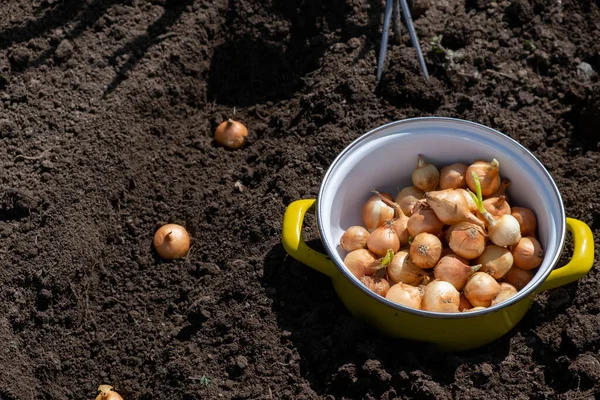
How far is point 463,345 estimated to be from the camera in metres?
2.27

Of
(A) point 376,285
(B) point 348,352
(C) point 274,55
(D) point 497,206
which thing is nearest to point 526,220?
(D) point 497,206

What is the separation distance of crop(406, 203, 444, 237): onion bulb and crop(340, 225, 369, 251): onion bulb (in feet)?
0.51

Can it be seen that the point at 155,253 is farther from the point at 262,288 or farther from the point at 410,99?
the point at 410,99

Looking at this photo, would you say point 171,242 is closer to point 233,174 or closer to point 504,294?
point 233,174

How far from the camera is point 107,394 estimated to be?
2.43 m

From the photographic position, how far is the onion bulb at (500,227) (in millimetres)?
2199

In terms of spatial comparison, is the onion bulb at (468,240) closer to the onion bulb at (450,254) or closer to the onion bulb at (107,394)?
the onion bulb at (450,254)

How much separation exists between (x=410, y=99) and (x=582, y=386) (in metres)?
1.30

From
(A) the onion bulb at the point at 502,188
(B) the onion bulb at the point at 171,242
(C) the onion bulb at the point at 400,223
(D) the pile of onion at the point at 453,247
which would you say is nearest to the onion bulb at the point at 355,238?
(D) the pile of onion at the point at 453,247

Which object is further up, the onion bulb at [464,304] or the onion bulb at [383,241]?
the onion bulb at [383,241]

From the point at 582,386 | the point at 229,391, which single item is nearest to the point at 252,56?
the point at 229,391

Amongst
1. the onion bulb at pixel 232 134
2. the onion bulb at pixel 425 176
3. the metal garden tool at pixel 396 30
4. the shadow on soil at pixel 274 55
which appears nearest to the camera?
the onion bulb at pixel 425 176

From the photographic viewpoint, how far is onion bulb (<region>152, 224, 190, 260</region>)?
2.73 m

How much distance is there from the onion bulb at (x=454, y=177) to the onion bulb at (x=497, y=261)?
273mm
